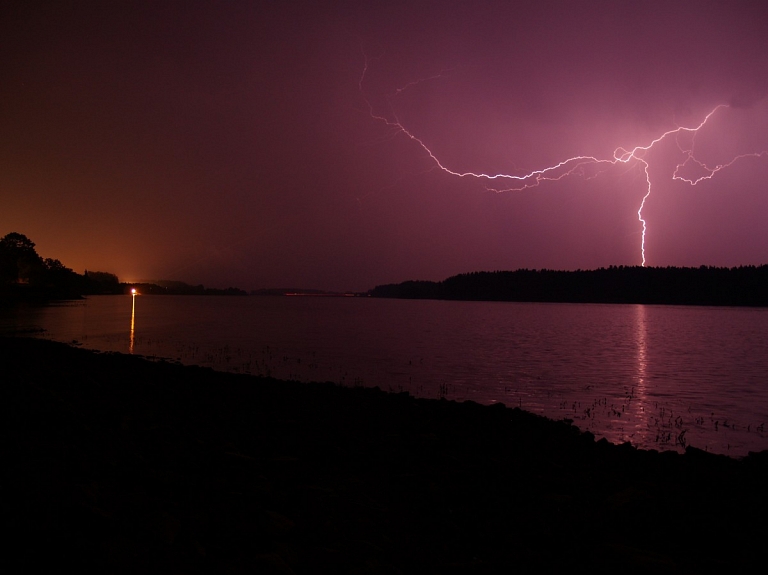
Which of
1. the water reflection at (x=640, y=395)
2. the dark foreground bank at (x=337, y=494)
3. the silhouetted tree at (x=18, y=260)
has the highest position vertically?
the silhouetted tree at (x=18, y=260)

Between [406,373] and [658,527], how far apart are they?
1659 centimetres

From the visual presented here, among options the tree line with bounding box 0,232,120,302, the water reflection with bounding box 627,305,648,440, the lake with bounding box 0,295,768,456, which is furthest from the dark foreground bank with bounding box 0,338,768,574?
the tree line with bounding box 0,232,120,302

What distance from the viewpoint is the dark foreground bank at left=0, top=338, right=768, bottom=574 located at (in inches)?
171

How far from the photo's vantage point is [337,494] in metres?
5.95

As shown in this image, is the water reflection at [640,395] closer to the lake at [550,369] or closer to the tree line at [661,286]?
the lake at [550,369]

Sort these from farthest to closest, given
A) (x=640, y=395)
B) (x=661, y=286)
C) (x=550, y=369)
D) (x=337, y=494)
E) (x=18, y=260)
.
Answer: (x=661, y=286), (x=18, y=260), (x=550, y=369), (x=640, y=395), (x=337, y=494)

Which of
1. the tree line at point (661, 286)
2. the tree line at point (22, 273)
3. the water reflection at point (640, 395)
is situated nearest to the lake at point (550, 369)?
the water reflection at point (640, 395)

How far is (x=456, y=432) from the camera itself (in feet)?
31.1

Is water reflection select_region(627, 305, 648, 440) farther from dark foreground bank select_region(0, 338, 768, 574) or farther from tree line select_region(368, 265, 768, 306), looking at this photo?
tree line select_region(368, 265, 768, 306)

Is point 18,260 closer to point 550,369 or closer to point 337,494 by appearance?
point 550,369

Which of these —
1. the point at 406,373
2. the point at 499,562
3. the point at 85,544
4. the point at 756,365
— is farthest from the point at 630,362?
the point at 85,544

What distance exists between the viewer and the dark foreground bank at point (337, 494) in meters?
4.33

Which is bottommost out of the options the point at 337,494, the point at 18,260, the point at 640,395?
the point at 640,395

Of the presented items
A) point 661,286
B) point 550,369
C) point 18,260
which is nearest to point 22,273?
point 18,260
